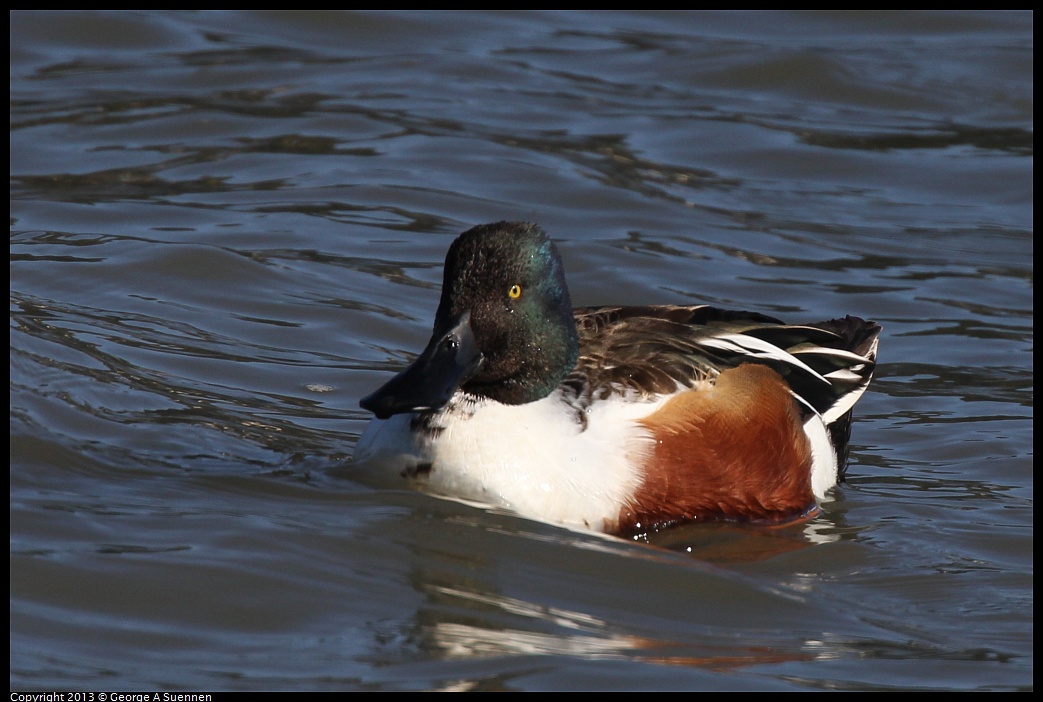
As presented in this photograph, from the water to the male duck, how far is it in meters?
0.13

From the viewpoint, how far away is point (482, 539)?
481 centimetres

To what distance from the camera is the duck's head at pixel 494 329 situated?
478cm

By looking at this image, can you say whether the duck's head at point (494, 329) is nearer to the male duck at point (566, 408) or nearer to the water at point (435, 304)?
the male duck at point (566, 408)

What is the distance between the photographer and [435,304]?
7789mm

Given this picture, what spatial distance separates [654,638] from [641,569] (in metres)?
0.42

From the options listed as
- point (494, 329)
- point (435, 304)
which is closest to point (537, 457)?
point (494, 329)

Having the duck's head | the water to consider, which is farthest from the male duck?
the water

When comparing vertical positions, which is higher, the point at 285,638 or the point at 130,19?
the point at 130,19

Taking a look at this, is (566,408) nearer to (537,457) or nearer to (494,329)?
(537,457)

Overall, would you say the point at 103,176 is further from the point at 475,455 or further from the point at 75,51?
the point at 475,455

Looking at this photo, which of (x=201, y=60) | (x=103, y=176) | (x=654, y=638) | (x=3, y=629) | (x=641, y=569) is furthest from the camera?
(x=201, y=60)

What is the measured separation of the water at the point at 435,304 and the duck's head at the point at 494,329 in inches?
16.6

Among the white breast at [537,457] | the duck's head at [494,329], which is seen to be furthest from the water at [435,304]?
the duck's head at [494,329]

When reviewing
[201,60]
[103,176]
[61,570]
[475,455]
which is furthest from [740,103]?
[61,570]
